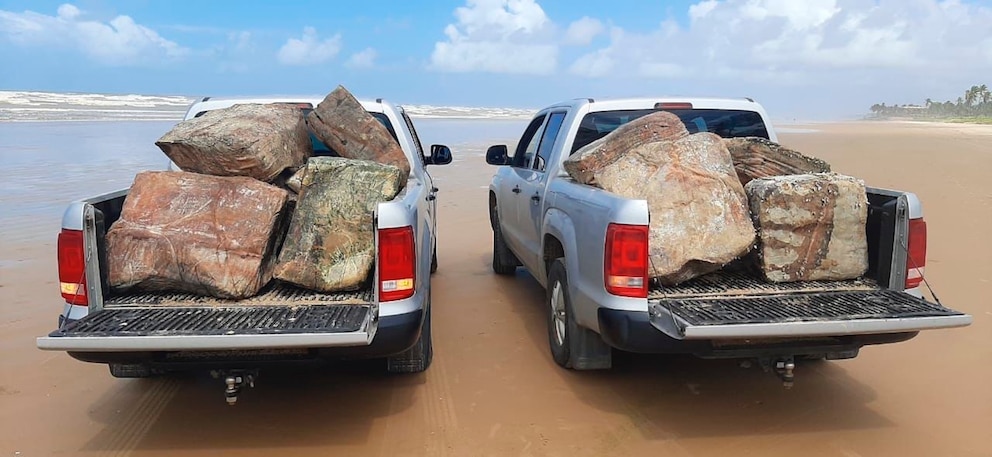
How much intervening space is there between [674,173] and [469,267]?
4.22 meters

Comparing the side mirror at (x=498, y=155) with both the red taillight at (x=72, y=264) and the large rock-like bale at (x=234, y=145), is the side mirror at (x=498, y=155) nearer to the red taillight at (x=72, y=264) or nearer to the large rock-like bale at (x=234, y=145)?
the large rock-like bale at (x=234, y=145)

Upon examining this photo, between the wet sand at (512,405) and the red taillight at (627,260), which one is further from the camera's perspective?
the wet sand at (512,405)

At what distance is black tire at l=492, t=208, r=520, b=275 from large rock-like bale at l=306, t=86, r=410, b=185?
250 cm

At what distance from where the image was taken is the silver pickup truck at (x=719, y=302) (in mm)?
3248

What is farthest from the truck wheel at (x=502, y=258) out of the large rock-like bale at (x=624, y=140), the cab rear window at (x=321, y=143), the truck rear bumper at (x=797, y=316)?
the truck rear bumper at (x=797, y=316)

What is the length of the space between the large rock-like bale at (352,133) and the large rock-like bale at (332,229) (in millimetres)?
862

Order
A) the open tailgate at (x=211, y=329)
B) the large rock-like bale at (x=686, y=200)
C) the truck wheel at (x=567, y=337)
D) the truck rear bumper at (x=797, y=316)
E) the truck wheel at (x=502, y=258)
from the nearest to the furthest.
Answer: the open tailgate at (x=211, y=329), the truck rear bumper at (x=797, y=316), the large rock-like bale at (x=686, y=200), the truck wheel at (x=567, y=337), the truck wheel at (x=502, y=258)

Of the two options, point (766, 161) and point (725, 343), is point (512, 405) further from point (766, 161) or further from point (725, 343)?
point (766, 161)

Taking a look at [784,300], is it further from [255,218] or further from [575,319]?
[255,218]

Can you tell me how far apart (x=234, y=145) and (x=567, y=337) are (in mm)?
2290

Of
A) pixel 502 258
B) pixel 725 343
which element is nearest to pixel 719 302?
pixel 725 343

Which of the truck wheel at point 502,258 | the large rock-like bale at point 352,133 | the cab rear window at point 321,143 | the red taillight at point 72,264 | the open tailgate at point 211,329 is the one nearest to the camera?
the open tailgate at point 211,329

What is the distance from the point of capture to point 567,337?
4.36 meters

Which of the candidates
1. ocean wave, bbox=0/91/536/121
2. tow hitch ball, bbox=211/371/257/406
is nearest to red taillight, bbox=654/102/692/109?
tow hitch ball, bbox=211/371/257/406
